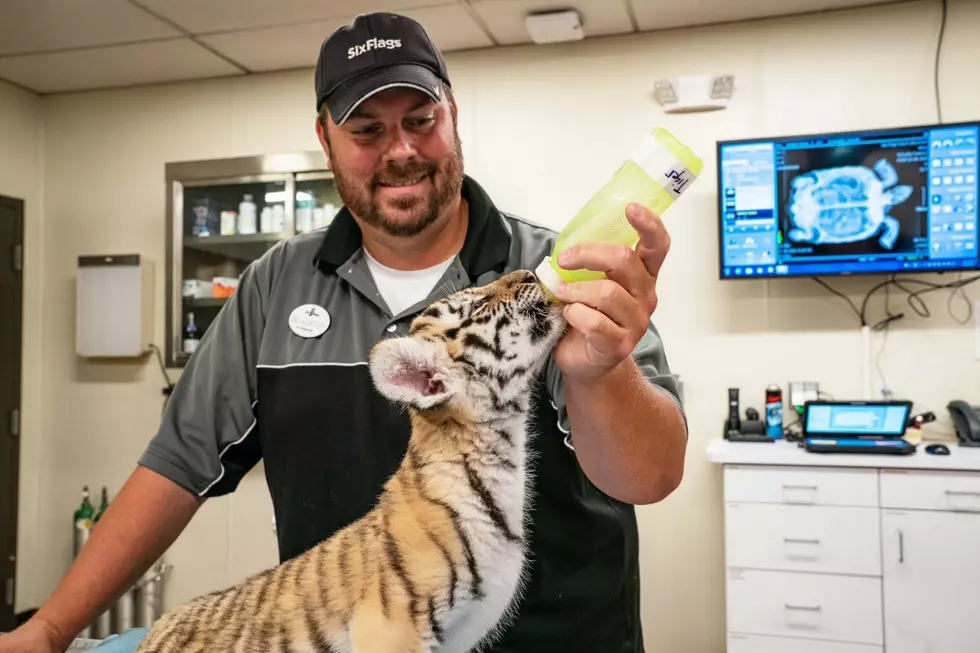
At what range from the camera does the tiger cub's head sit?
1.09 m

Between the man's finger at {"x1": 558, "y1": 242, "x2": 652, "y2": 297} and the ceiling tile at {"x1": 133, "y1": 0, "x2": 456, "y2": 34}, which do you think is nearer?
the man's finger at {"x1": 558, "y1": 242, "x2": 652, "y2": 297}

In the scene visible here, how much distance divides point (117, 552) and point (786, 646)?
112 inches

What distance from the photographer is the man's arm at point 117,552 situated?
1.35 meters

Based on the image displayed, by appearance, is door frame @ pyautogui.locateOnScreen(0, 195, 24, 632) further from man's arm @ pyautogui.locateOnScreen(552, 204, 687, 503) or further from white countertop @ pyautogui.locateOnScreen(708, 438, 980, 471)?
man's arm @ pyautogui.locateOnScreen(552, 204, 687, 503)

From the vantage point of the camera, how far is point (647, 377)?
134cm

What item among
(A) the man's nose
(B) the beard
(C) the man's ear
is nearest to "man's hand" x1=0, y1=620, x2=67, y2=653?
(C) the man's ear

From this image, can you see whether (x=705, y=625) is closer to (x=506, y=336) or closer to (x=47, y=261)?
(x=506, y=336)

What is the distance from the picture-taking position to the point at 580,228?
958mm

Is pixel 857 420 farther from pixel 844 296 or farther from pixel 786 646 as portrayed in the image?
pixel 786 646

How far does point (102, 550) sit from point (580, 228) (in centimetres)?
112

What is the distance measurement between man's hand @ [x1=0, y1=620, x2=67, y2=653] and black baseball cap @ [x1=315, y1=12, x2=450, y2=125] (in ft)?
3.47

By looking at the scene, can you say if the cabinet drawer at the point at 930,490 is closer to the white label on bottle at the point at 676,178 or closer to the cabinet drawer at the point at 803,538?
the cabinet drawer at the point at 803,538

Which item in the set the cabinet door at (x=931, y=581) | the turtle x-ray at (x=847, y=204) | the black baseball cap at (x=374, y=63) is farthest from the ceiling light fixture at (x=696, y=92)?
the black baseball cap at (x=374, y=63)

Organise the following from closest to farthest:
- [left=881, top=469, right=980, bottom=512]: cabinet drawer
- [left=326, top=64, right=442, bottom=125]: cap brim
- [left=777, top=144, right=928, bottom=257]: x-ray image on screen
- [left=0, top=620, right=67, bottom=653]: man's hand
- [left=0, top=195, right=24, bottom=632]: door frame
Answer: [left=0, top=620, right=67, bottom=653]: man's hand → [left=326, top=64, right=442, bottom=125]: cap brim → [left=881, top=469, right=980, bottom=512]: cabinet drawer → [left=777, top=144, right=928, bottom=257]: x-ray image on screen → [left=0, top=195, right=24, bottom=632]: door frame
